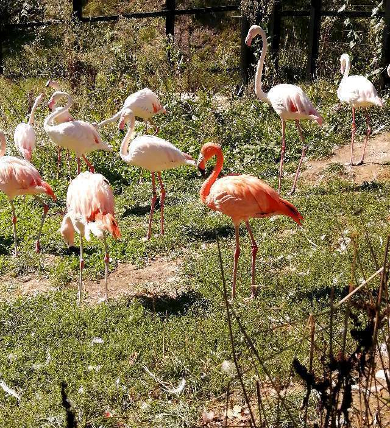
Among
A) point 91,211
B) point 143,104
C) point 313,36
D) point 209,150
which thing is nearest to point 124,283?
point 91,211

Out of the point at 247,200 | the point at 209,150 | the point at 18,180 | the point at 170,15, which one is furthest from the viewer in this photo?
the point at 170,15

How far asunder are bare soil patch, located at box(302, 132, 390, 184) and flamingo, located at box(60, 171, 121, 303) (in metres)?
3.37

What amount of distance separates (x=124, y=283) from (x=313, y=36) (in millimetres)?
6770

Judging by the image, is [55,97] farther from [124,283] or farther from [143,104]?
[124,283]

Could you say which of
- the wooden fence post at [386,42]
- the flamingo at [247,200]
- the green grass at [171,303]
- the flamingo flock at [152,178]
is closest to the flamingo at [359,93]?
the flamingo flock at [152,178]

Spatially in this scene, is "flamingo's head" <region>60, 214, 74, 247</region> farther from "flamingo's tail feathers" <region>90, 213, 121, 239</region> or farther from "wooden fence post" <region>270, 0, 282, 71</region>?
"wooden fence post" <region>270, 0, 282, 71</region>

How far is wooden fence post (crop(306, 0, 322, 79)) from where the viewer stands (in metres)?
11.0

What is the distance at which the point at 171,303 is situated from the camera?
546 centimetres

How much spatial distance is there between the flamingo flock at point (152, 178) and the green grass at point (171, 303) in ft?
0.96

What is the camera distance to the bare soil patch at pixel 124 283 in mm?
5824

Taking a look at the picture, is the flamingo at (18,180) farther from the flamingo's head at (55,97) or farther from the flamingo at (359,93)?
Result: the flamingo at (359,93)

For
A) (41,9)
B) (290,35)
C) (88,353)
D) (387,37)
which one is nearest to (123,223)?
(88,353)

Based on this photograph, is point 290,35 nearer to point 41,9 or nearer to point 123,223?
point 41,9

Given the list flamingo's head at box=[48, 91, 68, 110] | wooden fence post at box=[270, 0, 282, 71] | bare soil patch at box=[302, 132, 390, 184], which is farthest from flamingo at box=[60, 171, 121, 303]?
wooden fence post at box=[270, 0, 282, 71]
